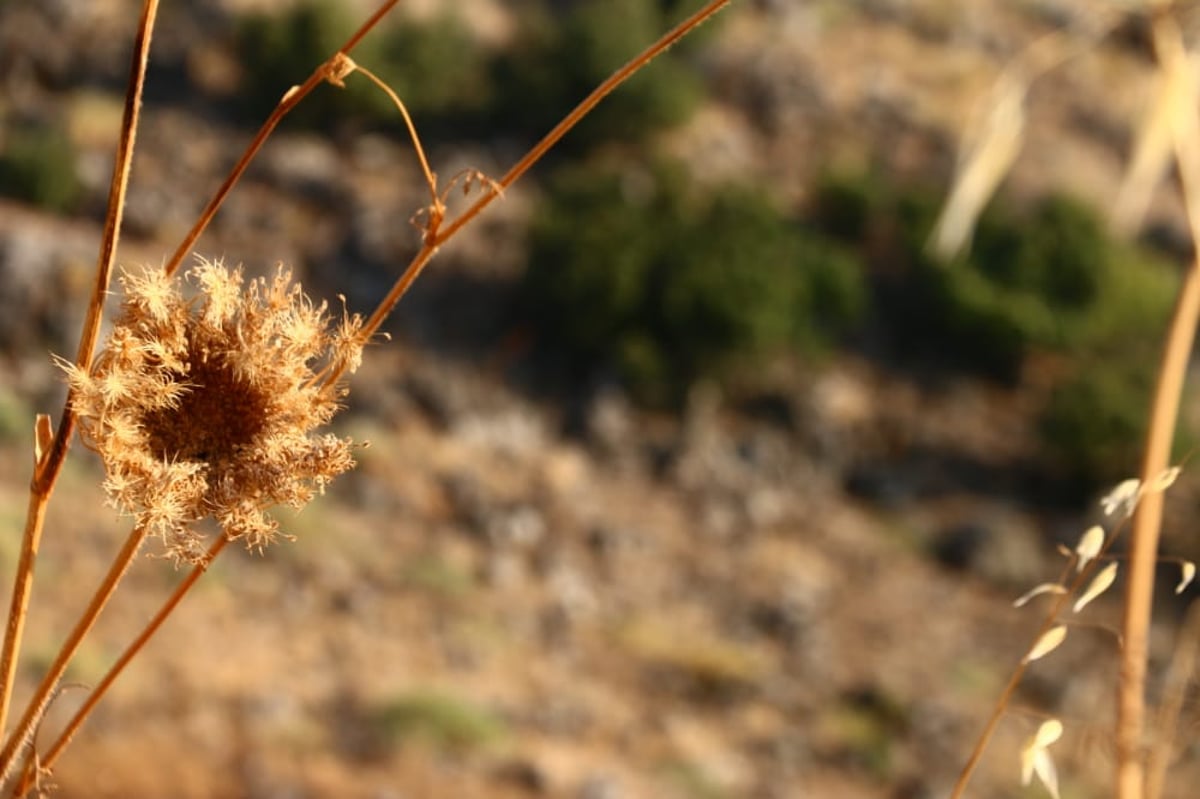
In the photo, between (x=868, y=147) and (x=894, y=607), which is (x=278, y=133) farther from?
(x=894, y=607)

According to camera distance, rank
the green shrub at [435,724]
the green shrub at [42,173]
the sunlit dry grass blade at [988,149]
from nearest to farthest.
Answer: the sunlit dry grass blade at [988,149] → the green shrub at [435,724] → the green shrub at [42,173]

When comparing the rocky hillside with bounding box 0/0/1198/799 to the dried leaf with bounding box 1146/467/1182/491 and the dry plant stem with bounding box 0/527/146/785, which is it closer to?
the dry plant stem with bounding box 0/527/146/785

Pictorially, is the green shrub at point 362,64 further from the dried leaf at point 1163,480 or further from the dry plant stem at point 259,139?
the dried leaf at point 1163,480

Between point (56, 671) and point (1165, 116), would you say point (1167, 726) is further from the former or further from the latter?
point (56, 671)

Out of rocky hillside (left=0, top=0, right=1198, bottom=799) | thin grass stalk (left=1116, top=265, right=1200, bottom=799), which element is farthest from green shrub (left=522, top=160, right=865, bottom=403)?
thin grass stalk (left=1116, top=265, right=1200, bottom=799)

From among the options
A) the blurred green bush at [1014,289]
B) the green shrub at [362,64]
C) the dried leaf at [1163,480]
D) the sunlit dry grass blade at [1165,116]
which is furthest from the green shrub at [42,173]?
the dried leaf at [1163,480]

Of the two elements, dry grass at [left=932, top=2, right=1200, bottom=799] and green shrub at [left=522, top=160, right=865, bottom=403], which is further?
green shrub at [left=522, top=160, right=865, bottom=403]

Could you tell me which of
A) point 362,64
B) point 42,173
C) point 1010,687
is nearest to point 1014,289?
point 362,64

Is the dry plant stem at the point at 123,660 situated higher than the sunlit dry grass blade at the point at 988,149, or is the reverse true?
the sunlit dry grass blade at the point at 988,149
